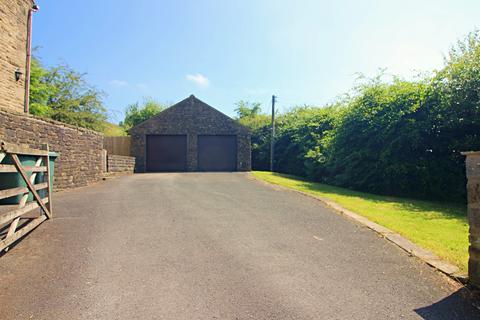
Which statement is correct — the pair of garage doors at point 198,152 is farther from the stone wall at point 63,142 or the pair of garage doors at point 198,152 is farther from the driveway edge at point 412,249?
the driveway edge at point 412,249

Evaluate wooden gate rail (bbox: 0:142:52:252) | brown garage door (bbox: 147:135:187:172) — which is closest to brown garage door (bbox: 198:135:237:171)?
brown garage door (bbox: 147:135:187:172)

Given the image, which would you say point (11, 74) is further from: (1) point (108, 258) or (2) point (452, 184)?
(2) point (452, 184)

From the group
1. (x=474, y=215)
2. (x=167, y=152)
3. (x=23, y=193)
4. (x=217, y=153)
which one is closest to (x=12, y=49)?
(x=23, y=193)

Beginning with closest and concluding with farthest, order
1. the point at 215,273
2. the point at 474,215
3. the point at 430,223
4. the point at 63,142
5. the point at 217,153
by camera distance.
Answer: the point at 474,215, the point at 215,273, the point at 430,223, the point at 63,142, the point at 217,153

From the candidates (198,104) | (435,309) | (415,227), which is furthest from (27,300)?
(198,104)

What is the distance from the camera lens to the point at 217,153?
24000mm

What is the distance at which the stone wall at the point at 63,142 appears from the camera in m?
8.50

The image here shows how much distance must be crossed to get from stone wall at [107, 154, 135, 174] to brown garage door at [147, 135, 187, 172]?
2835 millimetres

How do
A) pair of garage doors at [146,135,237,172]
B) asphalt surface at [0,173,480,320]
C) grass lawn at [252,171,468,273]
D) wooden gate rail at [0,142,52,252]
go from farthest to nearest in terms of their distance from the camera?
pair of garage doors at [146,135,237,172] → grass lawn at [252,171,468,273] → wooden gate rail at [0,142,52,252] → asphalt surface at [0,173,480,320]

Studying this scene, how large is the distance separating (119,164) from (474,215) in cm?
1692

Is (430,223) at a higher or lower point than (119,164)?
lower

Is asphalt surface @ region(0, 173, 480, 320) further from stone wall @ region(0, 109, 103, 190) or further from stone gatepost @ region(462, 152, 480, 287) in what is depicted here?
stone wall @ region(0, 109, 103, 190)

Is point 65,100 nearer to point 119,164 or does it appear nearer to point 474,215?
point 119,164

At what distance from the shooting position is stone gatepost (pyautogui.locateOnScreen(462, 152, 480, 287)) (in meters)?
3.70
